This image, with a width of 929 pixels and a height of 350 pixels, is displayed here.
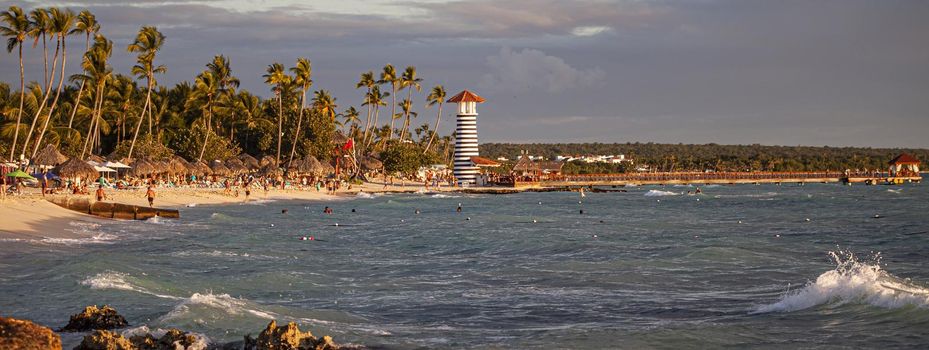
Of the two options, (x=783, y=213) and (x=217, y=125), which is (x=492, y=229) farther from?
(x=217, y=125)

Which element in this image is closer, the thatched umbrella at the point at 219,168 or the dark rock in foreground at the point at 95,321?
the dark rock in foreground at the point at 95,321

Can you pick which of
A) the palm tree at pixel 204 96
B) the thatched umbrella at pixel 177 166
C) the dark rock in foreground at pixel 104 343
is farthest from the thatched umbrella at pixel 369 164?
the dark rock in foreground at pixel 104 343

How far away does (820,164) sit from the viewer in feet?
536

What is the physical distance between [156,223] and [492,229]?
44.2ft

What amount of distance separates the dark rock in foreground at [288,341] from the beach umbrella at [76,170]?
137ft

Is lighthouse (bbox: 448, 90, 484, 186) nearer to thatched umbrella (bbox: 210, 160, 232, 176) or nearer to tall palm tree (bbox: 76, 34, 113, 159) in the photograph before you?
thatched umbrella (bbox: 210, 160, 232, 176)

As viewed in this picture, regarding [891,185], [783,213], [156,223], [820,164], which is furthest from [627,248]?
[820,164]

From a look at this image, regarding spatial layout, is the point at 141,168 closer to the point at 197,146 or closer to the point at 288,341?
the point at 197,146

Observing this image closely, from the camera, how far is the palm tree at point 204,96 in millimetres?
73250

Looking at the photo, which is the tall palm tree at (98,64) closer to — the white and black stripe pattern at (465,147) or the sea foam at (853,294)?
the white and black stripe pattern at (465,147)

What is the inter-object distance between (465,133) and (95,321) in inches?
3092

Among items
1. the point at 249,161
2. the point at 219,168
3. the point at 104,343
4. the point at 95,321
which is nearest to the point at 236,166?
the point at 219,168

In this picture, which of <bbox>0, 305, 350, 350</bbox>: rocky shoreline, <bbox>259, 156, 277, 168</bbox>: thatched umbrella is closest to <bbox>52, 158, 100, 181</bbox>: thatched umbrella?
<bbox>259, 156, 277, 168</bbox>: thatched umbrella

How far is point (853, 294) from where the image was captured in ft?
60.7
